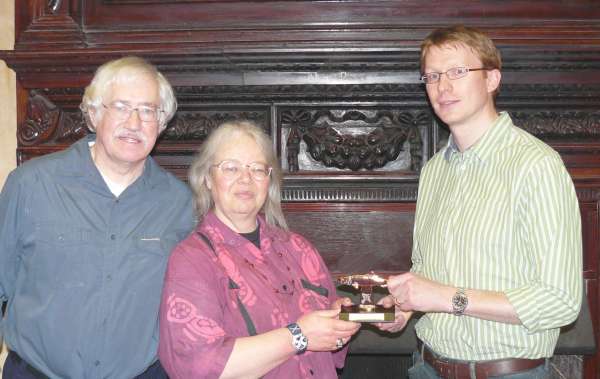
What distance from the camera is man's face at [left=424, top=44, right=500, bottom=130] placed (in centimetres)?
163

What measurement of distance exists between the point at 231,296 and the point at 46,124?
129cm

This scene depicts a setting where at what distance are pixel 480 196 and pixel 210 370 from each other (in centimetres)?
84

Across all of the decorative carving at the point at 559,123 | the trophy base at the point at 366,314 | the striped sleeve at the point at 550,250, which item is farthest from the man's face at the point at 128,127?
the decorative carving at the point at 559,123

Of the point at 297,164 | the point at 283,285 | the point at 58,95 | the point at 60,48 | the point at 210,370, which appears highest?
the point at 60,48

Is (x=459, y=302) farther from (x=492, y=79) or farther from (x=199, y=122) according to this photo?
(x=199, y=122)

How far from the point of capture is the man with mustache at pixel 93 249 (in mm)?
1677

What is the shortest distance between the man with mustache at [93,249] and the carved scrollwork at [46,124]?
0.69m

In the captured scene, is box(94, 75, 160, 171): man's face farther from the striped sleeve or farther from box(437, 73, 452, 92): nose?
the striped sleeve

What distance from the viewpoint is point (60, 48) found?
7.87ft

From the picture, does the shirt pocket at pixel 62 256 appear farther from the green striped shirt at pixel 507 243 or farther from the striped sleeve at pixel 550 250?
the striped sleeve at pixel 550 250

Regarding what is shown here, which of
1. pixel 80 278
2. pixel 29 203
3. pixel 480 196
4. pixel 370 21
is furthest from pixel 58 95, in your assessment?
pixel 480 196

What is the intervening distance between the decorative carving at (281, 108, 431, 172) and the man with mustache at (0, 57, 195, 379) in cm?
75

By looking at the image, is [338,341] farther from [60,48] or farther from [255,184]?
[60,48]

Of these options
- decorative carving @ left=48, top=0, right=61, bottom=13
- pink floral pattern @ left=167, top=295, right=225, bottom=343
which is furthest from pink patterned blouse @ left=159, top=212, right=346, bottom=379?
decorative carving @ left=48, top=0, right=61, bottom=13
